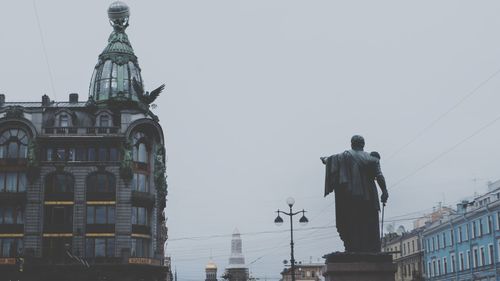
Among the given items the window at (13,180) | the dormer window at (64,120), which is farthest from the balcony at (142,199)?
the window at (13,180)

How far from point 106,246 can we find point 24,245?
22.6 feet

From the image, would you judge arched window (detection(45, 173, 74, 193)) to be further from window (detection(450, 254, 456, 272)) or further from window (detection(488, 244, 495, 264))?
window (detection(450, 254, 456, 272))

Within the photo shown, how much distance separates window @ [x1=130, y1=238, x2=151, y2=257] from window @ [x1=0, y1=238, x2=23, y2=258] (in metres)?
9.28

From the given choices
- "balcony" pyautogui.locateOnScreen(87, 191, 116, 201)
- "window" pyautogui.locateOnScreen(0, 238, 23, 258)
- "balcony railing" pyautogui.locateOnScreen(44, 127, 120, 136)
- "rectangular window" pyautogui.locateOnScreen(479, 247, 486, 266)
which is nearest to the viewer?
"window" pyautogui.locateOnScreen(0, 238, 23, 258)

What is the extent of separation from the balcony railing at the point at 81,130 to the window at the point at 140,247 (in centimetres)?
970

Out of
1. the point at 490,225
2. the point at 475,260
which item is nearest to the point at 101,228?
the point at 490,225

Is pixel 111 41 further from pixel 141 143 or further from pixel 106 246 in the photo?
pixel 106 246

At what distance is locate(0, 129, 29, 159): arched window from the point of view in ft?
217

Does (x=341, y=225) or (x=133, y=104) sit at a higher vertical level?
(x=133, y=104)

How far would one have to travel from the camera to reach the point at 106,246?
64.4 metres

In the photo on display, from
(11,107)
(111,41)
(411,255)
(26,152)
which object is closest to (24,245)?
(26,152)

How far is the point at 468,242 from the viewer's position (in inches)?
2862

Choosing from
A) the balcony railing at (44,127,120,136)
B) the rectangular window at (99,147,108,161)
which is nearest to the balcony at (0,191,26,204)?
the balcony railing at (44,127,120,136)

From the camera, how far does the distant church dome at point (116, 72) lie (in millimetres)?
70500
